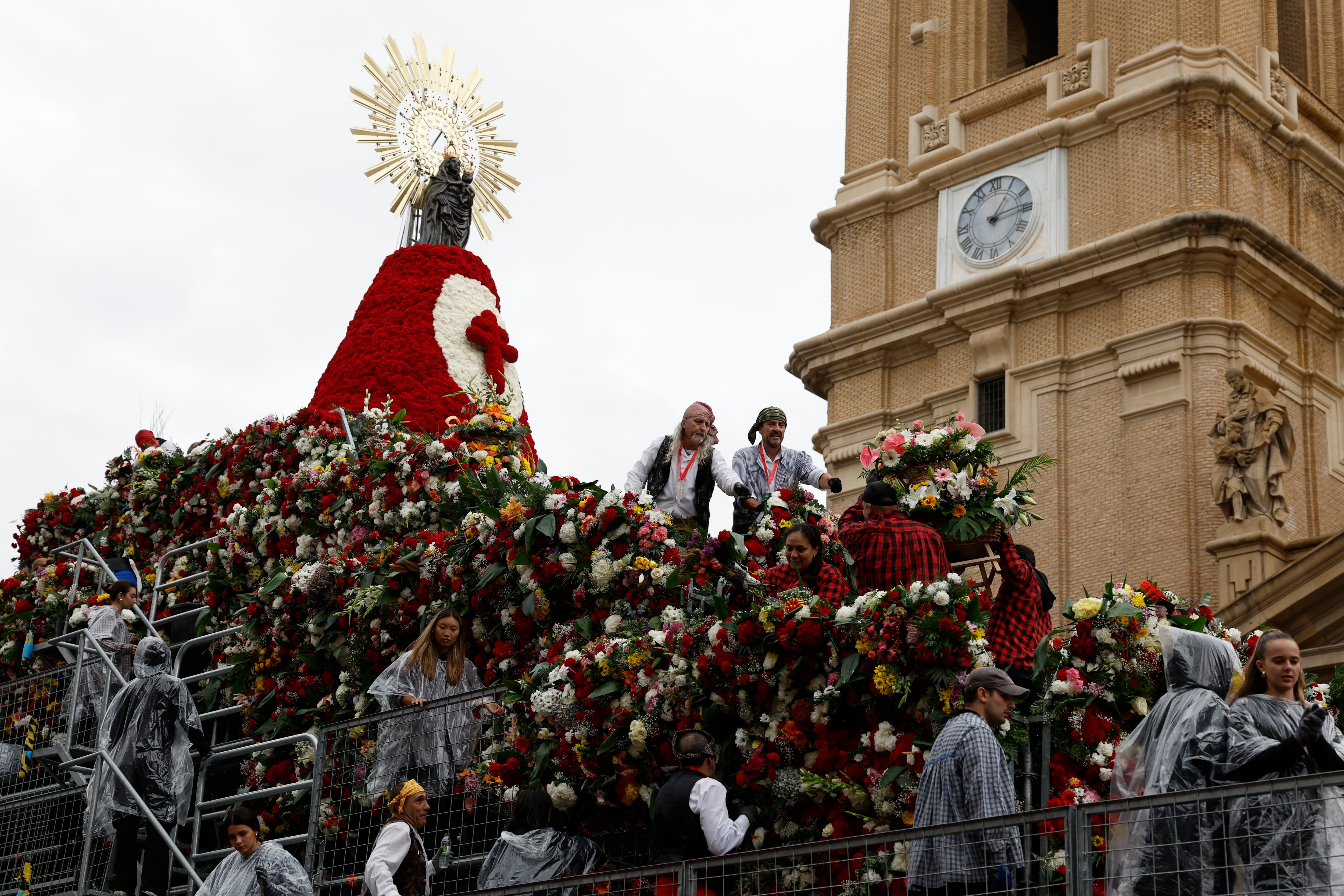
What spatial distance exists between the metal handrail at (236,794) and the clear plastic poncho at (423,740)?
63cm

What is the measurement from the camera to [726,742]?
9859 millimetres

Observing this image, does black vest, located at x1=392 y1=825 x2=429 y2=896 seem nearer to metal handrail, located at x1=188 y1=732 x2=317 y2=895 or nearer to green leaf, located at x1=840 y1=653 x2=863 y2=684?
green leaf, located at x1=840 y1=653 x2=863 y2=684

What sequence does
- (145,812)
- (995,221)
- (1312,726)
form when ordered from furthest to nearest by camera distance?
(995,221), (145,812), (1312,726)

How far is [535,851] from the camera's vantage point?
946cm

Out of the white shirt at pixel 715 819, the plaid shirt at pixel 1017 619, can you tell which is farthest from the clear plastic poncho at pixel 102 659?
the plaid shirt at pixel 1017 619

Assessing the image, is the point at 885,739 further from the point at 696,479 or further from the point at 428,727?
the point at 696,479

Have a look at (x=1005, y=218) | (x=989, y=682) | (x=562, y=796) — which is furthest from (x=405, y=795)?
(x=1005, y=218)

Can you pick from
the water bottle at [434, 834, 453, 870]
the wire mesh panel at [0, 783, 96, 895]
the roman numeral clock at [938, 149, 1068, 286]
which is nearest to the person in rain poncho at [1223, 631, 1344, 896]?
the water bottle at [434, 834, 453, 870]

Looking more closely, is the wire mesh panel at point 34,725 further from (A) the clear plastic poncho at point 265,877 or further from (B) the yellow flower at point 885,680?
(B) the yellow flower at point 885,680

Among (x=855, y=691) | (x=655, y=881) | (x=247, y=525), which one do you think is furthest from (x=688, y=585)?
(x=247, y=525)

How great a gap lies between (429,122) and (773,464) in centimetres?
856

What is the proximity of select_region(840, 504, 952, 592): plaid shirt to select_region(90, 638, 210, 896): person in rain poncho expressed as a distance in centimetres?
444

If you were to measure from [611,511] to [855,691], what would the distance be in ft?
7.95

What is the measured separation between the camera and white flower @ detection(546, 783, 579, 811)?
32.9 ft
